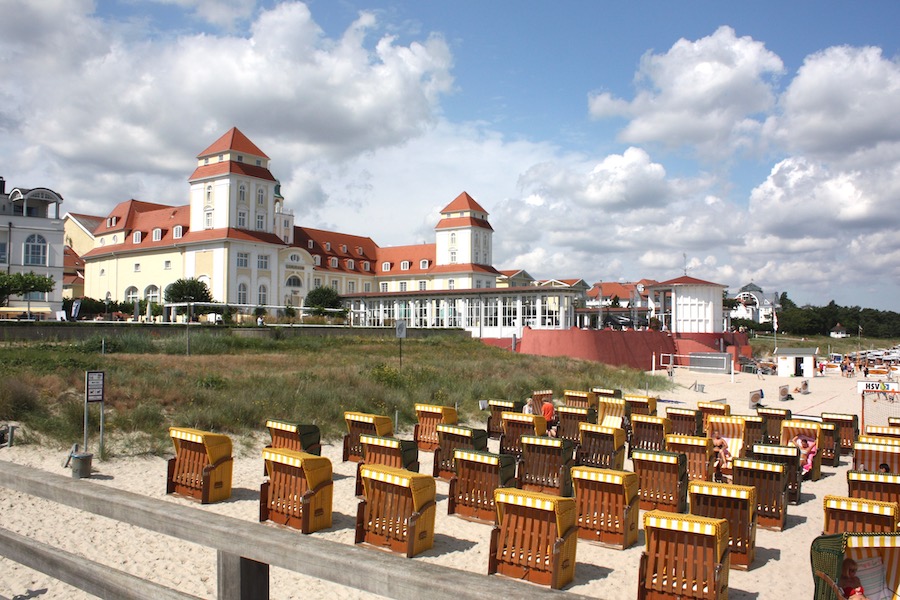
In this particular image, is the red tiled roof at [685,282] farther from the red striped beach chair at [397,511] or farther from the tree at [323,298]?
the red striped beach chair at [397,511]

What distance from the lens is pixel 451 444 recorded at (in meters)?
13.9

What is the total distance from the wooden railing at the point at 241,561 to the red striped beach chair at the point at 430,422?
14.1 meters

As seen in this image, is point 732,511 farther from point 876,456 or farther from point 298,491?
point 876,456

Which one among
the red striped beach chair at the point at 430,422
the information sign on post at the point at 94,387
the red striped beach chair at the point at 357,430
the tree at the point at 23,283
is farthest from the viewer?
the tree at the point at 23,283

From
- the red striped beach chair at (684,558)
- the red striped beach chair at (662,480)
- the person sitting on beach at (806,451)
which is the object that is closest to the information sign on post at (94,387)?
the red striped beach chair at (662,480)

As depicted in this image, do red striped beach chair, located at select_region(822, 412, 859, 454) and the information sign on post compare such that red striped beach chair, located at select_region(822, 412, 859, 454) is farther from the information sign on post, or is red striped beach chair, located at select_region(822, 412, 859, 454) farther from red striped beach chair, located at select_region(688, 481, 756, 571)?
the information sign on post

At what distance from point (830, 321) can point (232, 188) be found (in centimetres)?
13525

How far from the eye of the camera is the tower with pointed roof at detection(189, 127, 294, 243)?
70.8 metres

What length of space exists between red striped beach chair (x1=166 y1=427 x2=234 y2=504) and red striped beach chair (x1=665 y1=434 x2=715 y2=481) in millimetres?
8664

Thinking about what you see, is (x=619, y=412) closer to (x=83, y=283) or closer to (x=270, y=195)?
(x=270, y=195)

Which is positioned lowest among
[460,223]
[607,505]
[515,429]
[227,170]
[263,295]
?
[607,505]

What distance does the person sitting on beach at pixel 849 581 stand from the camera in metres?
5.70

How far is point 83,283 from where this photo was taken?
84500 millimetres

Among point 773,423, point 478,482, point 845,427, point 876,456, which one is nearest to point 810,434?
point 876,456
